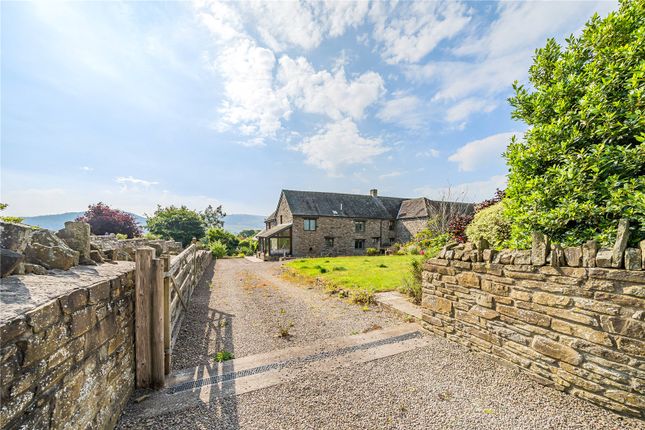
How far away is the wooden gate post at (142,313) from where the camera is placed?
3.35 m

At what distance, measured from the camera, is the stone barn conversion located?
25625mm

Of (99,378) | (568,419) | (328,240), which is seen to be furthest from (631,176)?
(328,240)

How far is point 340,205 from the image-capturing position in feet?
93.5

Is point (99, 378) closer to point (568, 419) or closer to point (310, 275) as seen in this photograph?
point (568, 419)

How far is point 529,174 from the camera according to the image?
4082 millimetres

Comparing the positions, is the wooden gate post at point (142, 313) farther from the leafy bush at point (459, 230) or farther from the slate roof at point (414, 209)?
the slate roof at point (414, 209)

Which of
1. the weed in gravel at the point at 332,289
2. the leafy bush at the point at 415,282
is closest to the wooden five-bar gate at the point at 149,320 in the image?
the weed in gravel at the point at 332,289

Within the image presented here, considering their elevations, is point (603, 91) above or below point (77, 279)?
above

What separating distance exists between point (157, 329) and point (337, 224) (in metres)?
24.0

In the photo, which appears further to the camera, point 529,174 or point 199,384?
point 529,174

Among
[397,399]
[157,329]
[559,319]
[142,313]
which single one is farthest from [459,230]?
[142,313]

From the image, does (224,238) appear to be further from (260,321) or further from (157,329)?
(157,329)

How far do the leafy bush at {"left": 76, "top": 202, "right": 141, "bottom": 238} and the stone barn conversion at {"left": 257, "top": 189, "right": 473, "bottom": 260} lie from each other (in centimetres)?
1082

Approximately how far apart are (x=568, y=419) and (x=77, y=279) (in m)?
5.13
